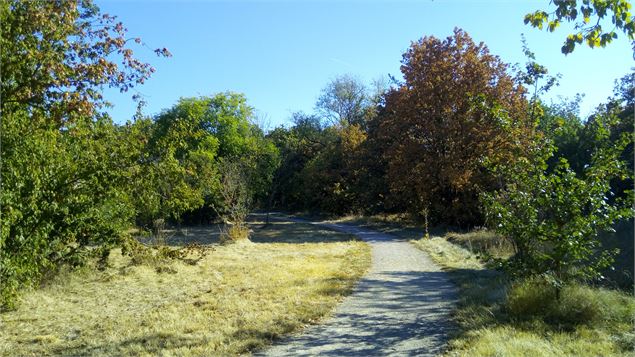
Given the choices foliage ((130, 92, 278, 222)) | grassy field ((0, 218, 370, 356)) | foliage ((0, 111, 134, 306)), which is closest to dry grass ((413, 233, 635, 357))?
grassy field ((0, 218, 370, 356))

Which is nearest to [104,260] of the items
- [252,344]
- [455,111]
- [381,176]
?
[252,344]

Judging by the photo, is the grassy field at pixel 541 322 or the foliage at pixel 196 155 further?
the foliage at pixel 196 155

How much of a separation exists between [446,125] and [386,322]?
2229 centimetres

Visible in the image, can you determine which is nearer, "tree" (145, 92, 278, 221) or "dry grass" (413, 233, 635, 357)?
"dry grass" (413, 233, 635, 357)

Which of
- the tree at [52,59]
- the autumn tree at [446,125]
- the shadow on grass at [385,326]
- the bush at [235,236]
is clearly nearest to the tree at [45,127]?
the tree at [52,59]

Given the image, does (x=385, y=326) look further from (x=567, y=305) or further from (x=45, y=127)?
(x=45, y=127)

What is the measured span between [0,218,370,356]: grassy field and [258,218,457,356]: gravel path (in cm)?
41

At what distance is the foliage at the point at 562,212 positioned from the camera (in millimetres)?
7797

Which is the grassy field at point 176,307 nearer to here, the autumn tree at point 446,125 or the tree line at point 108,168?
the tree line at point 108,168

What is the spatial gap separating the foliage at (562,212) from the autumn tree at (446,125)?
1949 centimetres

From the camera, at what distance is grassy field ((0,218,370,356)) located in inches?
288

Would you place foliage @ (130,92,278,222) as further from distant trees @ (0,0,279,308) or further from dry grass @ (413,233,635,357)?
dry grass @ (413,233,635,357)

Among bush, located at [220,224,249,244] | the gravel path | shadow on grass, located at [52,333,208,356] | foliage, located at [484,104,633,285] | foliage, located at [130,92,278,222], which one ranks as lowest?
the gravel path

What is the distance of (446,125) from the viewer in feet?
95.3
